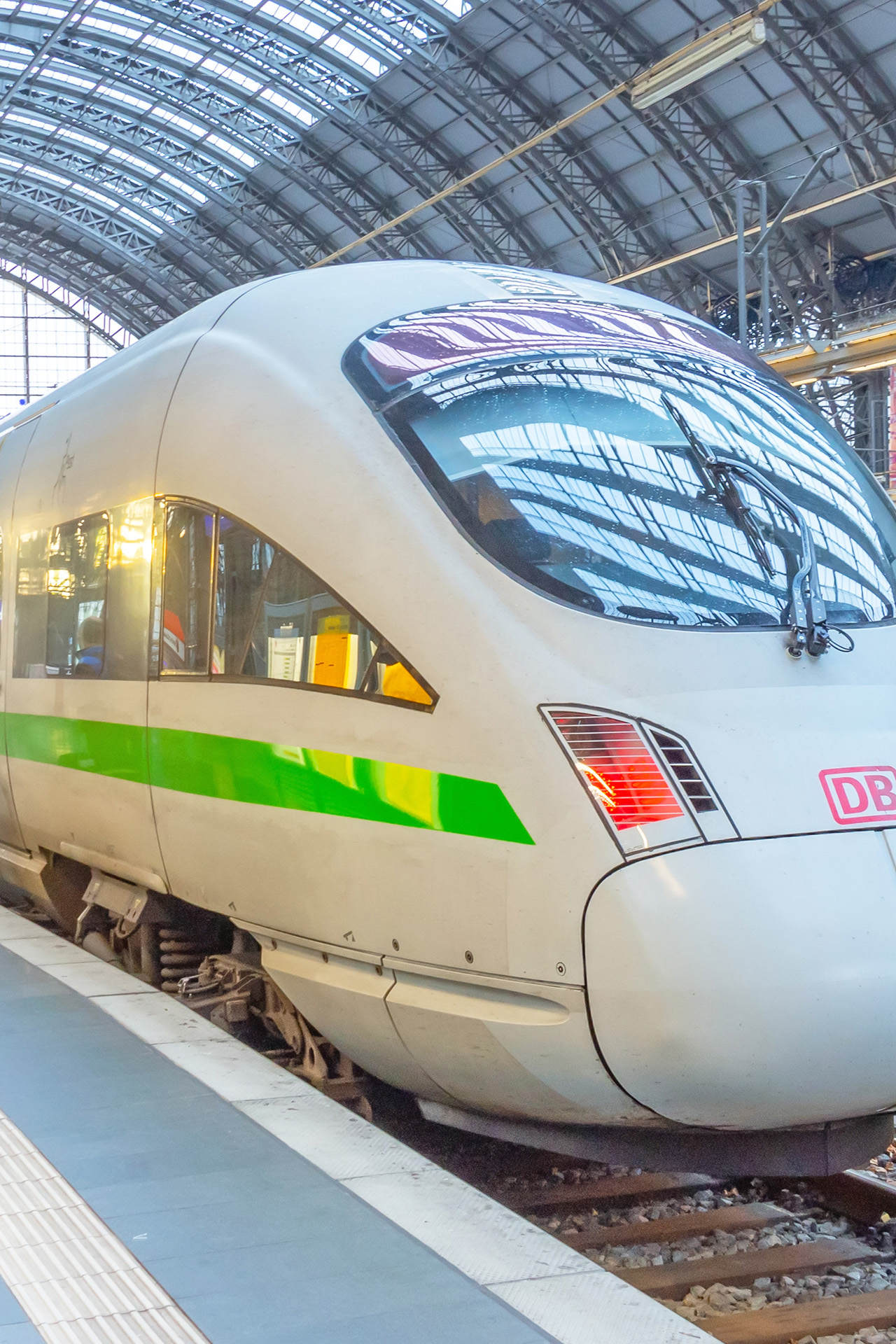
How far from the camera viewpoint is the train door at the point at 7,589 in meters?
7.17

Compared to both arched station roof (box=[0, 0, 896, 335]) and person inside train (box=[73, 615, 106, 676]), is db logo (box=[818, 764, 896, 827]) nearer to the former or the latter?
person inside train (box=[73, 615, 106, 676])

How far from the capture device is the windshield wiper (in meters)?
3.92

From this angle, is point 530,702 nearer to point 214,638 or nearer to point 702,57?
point 214,638

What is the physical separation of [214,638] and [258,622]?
31 cm

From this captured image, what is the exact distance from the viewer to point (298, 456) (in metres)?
4.44

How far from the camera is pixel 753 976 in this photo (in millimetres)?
3311

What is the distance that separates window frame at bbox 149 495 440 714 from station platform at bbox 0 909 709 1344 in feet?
3.87

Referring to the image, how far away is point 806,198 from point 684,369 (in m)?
23.4

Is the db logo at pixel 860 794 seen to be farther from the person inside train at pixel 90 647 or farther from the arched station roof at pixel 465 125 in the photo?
the arched station roof at pixel 465 125

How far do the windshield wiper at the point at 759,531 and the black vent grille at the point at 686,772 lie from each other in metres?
0.53

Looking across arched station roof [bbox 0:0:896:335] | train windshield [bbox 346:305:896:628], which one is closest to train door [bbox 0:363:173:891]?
train windshield [bbox 346:305:896:628]

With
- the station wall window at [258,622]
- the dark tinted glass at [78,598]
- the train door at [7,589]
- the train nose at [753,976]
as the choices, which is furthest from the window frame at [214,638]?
the train door at [7,589]

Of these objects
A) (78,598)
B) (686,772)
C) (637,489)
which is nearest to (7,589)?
(78,598)

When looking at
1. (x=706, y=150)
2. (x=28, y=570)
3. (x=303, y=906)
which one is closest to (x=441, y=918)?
(x=303, y=906)
